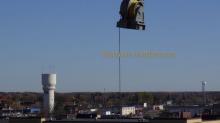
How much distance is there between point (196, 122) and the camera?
217 feet

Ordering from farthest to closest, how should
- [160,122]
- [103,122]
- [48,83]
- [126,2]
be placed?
[48,83] < [103,122] < [160,122] < [126,2]

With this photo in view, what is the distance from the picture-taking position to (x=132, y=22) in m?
9.54

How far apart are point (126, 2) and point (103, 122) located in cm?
6113

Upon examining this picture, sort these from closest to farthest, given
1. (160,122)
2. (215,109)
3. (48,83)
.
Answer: (160,122), (215,109), (48,83)

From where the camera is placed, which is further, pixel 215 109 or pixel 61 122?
pixel 215 109

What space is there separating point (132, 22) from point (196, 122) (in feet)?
189

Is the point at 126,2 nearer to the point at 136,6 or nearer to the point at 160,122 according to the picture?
the point at 136,6

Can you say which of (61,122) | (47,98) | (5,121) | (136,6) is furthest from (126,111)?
(136,6)

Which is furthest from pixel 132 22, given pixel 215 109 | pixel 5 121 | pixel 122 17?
pixel 215 109

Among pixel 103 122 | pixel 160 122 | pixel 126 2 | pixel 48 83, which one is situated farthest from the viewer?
pixel 48 83

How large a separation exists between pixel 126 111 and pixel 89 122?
123m

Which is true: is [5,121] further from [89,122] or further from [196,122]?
[196,122]

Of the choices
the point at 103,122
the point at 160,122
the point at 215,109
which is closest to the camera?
the point at 160,122

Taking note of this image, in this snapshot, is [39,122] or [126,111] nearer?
[39,122]
